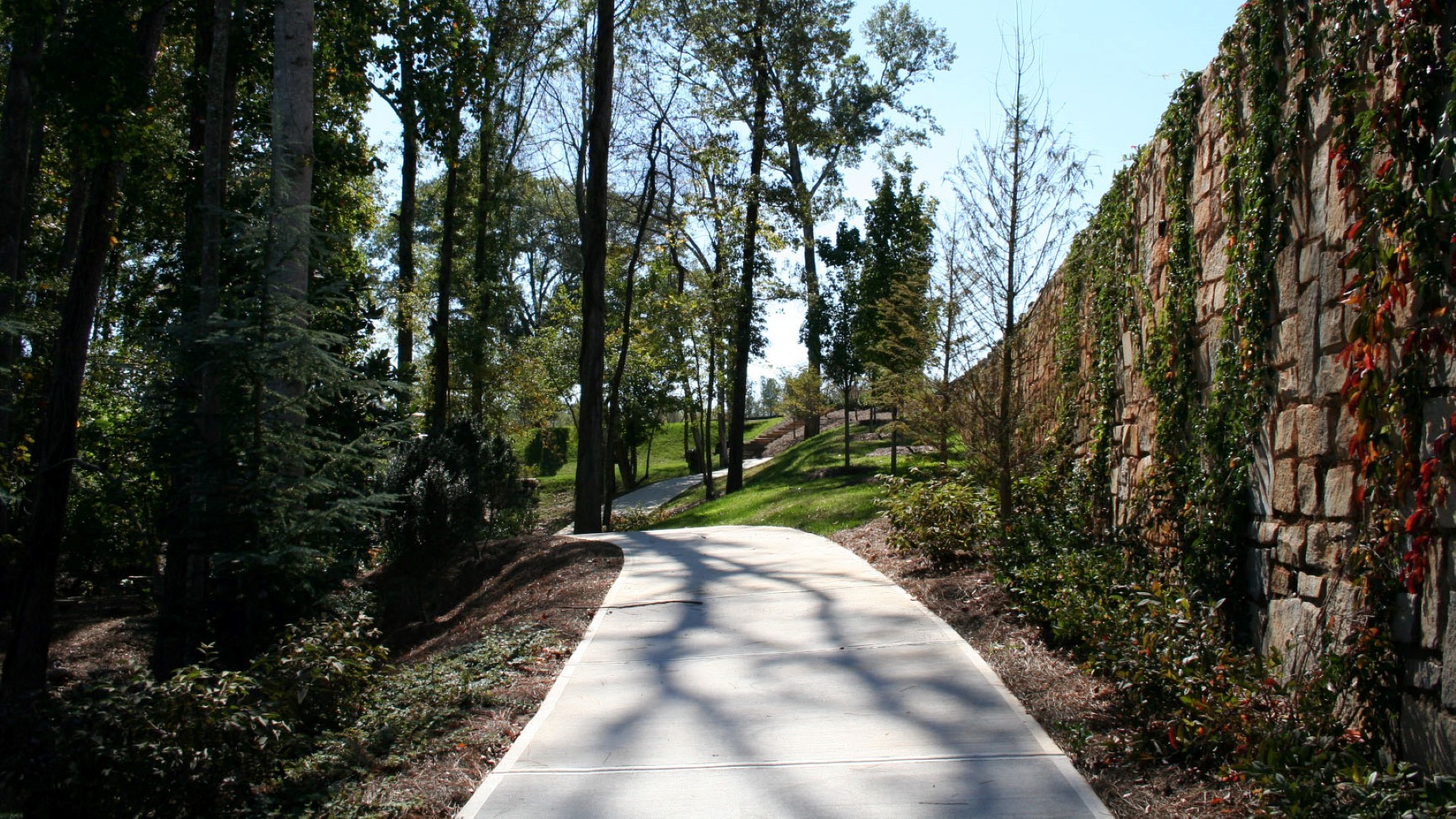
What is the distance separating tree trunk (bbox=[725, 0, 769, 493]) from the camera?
2408 centimetres

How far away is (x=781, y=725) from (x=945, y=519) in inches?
167

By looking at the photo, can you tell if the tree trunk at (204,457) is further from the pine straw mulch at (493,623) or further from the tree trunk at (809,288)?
the tree trunk at (809,288)

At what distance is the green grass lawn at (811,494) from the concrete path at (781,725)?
4.52 metres

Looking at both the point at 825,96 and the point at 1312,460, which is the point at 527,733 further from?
the point at 825,96

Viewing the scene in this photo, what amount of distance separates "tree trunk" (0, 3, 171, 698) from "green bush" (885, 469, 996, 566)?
7.88 meters

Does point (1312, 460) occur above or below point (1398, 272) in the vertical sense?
below

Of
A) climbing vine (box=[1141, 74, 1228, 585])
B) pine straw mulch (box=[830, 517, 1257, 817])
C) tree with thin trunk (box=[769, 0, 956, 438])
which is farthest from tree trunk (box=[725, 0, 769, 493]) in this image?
climbing vine (box=[1141, 74, 1228, 585])

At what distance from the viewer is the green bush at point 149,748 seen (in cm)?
385

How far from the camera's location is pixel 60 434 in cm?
946

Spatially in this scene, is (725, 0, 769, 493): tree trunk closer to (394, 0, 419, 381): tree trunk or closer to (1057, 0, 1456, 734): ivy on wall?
(394, 0, 419, 381): tree trunk

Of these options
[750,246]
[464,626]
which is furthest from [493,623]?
[750,246]

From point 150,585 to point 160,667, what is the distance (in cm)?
941

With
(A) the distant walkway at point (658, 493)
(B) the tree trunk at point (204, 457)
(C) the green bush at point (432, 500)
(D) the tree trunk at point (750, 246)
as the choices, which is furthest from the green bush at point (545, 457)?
(B) the tree trunk at point (204, 457)

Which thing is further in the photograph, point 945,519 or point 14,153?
point 14,153
